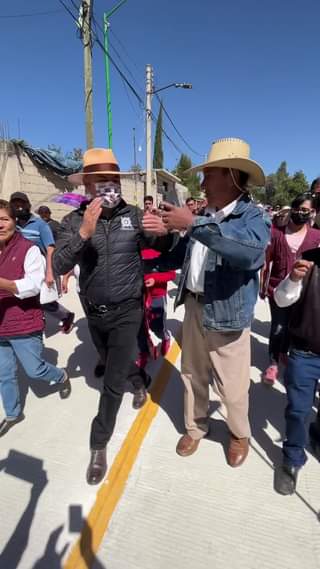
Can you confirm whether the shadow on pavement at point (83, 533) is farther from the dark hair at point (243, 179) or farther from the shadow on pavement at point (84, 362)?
the dark hair at point (243, 179)

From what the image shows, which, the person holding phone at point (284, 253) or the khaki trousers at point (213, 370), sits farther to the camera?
the person holding phone at point (284, 253)

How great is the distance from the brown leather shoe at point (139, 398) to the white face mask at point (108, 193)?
6.13 feet

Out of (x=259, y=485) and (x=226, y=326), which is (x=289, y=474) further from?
(x=226, y=326)

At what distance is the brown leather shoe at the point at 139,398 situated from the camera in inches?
124

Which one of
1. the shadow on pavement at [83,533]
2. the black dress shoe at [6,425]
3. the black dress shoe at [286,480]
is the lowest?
the shadow on pavement at [83,533]

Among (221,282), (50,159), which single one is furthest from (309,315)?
(50,159)

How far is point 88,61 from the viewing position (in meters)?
8.15

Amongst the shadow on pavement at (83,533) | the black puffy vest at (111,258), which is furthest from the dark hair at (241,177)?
the shadow on pavement at (83,533)

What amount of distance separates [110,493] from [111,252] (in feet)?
5.33

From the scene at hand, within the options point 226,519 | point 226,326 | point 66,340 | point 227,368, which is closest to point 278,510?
point 226,519

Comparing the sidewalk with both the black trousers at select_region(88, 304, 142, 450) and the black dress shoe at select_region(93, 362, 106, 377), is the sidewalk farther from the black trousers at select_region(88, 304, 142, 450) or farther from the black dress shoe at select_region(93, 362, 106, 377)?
the black dress shoe at select_region(93, 362, 106, 377)

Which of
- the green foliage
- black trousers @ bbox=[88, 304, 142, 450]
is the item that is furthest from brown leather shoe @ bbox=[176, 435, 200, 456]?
the green foliage

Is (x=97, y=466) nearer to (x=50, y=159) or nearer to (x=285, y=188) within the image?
(x=50, y=159)

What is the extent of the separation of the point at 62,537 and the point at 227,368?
140cm
